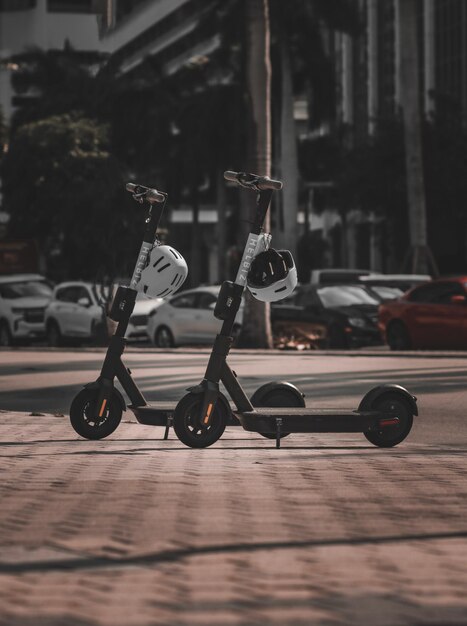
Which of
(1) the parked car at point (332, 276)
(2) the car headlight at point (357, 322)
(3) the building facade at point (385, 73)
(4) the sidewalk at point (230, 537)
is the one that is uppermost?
(3) the building facade at point (385, 73)

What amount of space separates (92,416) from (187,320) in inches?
815

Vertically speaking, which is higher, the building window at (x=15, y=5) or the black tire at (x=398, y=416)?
the building window at (x=15, y=5)

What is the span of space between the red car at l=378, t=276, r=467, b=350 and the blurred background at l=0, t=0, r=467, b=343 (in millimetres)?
4549

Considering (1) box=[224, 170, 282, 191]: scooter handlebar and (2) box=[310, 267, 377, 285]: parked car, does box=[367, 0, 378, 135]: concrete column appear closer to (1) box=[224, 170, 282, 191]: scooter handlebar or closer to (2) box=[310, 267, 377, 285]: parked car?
(2) box=[310, 267, 377, 285]: parked car

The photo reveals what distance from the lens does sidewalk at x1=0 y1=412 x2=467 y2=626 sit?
5477 mm

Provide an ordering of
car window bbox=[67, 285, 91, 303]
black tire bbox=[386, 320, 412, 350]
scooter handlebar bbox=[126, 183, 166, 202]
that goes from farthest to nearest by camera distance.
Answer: car window bbox=[67, 285, 91, 303] → black tire bbox=[386, 320, 412, 350] → scooter handlebar bbox=[126, 183, 166, 202]

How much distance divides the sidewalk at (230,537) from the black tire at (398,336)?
1812 centimetres

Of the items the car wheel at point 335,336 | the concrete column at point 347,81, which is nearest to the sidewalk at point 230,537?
the car wheel at point 335,336

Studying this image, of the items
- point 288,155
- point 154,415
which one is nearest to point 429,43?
point 288,155

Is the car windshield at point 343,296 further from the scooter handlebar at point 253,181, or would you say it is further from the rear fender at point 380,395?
the scooter handlebar at point 253,181

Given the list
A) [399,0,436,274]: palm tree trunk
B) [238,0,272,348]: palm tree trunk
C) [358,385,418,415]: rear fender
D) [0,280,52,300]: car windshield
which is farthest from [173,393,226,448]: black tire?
[399,0,436,274]: palm tree trunk

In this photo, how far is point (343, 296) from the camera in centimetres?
3147

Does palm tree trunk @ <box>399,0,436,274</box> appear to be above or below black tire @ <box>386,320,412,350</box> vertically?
above

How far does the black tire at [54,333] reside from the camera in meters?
35.5
